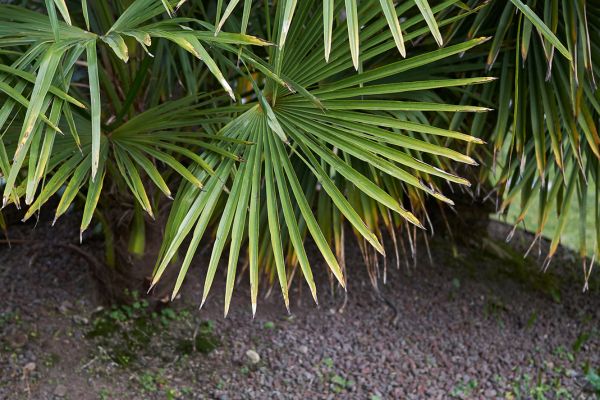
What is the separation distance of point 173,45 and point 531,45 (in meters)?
1.28

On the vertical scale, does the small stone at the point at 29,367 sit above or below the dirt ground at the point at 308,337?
below

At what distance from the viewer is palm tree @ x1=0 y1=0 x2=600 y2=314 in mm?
1767

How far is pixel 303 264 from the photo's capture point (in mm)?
1828

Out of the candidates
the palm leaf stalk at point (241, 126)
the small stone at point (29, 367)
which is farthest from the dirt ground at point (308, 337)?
the palm leaf stalk at point (241, 126)

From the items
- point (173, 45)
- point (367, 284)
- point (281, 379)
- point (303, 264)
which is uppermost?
point (173, 45)

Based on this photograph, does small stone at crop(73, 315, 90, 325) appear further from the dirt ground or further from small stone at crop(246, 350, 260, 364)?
small stone at crop(246, 350, 260, 364)

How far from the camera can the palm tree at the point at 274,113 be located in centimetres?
177

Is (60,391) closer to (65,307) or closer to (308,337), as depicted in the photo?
(65,307)

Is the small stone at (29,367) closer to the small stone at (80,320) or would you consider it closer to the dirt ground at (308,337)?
the dirt ground at (308,337)

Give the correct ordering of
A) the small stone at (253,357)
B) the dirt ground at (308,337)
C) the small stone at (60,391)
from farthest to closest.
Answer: the small stone at (253,357)
the dirt ground at (308,337)
the small stone at (60,391)

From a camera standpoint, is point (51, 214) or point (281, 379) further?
point (51, 214)

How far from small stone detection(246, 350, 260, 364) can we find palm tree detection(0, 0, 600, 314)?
1.48 ft

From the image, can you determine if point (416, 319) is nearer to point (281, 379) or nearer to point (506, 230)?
point (281, 379)

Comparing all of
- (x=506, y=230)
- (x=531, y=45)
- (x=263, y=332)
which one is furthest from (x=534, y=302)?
(x=531, y=45)
